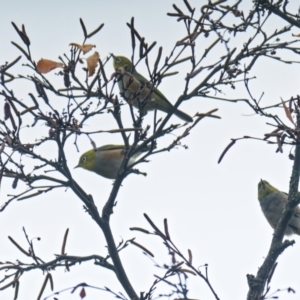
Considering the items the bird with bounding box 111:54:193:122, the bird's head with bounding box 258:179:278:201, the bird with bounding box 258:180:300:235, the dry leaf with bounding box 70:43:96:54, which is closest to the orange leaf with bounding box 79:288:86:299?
the bird with bounding box 111:54:193:122

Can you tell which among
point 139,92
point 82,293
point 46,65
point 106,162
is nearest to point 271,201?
point 106,162

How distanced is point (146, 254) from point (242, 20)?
1.60 meters

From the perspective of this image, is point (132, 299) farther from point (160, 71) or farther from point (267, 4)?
point (267, 4)

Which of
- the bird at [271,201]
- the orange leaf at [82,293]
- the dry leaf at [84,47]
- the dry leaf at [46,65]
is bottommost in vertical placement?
the orange leaf at [82,293]

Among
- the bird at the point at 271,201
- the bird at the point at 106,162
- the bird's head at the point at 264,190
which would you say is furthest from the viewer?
the bird's head at the point at 264,190

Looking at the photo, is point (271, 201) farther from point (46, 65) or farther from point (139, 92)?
point (46, 65)

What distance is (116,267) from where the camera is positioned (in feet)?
13.4

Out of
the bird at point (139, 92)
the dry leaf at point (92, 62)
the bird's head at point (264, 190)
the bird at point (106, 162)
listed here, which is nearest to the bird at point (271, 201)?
the bird's head at point (264, 190)

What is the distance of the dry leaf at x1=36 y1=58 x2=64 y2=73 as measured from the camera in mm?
3619

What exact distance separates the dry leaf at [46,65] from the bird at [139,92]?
35 centimetres

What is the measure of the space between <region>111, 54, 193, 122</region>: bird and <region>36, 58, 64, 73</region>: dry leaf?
349 mm

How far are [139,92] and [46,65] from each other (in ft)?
1.97

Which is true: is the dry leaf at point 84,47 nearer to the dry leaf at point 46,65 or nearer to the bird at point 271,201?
the dry leaf at point 46,65

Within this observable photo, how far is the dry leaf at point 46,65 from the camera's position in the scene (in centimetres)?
362
